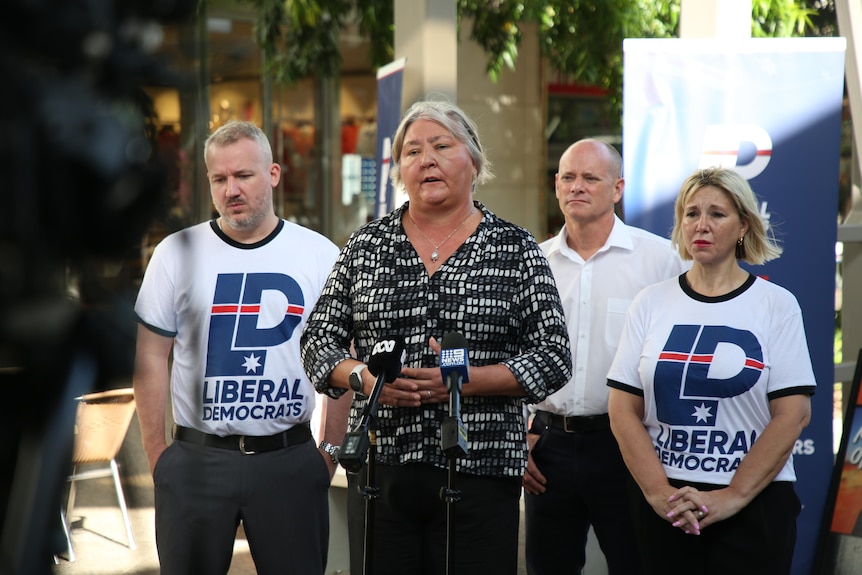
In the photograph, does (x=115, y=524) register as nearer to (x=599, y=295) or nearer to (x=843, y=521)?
(x=599, y=295)

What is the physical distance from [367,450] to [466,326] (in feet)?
1.67

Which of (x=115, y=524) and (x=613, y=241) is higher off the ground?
(x=613, y=241)

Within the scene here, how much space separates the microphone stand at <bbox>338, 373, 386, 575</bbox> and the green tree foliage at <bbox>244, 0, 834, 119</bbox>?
6.84 m

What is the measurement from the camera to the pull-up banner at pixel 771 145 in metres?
4.48

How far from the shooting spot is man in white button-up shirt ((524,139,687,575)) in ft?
12.6

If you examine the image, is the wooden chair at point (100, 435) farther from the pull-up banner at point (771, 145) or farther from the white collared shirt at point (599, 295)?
the pull-up banner at point (771, 145)

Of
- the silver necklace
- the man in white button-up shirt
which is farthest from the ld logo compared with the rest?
the silver necklace

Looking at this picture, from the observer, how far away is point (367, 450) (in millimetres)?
2559

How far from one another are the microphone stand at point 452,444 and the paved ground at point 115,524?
1.58m

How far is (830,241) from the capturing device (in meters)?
4.50

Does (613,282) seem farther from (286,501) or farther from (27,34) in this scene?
(27,34)

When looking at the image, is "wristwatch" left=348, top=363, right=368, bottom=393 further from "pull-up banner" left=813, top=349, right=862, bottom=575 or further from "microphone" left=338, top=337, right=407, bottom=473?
"pull-up banner" left=813, top=349, right=862, bottom=575

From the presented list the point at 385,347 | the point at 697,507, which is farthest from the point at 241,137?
the point at 697,507

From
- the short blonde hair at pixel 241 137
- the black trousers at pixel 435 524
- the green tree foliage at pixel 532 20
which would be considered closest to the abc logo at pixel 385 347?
the black trousers at pixel 435 524
